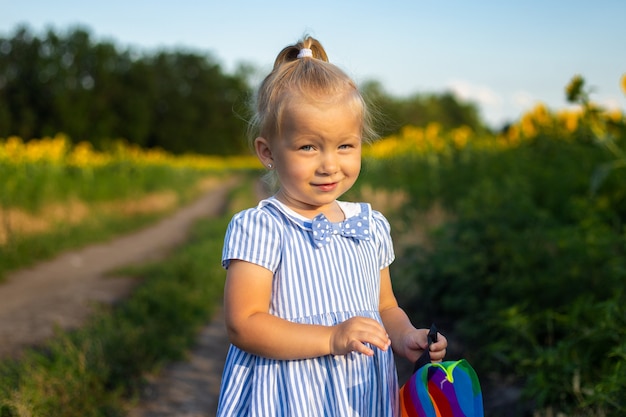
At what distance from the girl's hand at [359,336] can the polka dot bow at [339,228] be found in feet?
0.78

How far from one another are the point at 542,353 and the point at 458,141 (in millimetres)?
5772

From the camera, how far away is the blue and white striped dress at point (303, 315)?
1.48m

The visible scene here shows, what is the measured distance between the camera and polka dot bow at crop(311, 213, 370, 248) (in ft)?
5.05

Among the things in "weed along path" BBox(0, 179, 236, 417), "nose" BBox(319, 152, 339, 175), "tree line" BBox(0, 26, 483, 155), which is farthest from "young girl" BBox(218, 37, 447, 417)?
"tree line" BBox(0, 26, 483, 155)

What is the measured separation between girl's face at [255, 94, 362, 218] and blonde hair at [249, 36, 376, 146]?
0.06 ft

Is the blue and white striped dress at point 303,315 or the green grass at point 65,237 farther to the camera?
the green grass at point 65,237

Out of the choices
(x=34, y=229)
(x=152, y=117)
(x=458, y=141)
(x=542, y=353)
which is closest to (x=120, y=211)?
(x=34, y=229)

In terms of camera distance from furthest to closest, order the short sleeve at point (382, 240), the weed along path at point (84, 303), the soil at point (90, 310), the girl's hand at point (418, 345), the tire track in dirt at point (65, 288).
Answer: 1. the tire track in dirt at point (65, 288)
2. the weed along path at point (84, 303)
3. the soil at point (90, 310)
4. the short sleeve at point (382, 240)
5. the girl's hand at point (418, 345)

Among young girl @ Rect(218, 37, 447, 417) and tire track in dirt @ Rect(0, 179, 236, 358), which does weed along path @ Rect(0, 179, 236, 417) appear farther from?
young girl @ Rect(218, 37, 447, 417)

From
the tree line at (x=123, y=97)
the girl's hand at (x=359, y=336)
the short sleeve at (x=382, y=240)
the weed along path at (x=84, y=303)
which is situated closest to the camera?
the girl's hand at (x=359, y=336)

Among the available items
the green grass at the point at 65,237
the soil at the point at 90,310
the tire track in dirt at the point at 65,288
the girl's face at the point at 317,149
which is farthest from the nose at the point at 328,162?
the green grass at the point at 65,237

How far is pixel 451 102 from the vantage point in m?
73.2

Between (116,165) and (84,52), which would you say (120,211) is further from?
(84,52)

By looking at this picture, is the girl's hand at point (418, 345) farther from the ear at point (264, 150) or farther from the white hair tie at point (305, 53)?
the white hair tie at point (305, 53)
